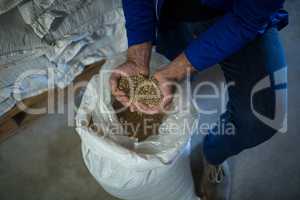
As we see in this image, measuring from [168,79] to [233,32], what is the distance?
0.63 ft

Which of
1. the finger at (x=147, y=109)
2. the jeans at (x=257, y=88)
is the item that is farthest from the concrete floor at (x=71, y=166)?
the finger at (x=147, y=109)

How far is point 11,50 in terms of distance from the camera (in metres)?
0.89

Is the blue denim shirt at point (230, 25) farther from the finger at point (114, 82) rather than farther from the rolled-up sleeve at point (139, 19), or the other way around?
the finger at point (114, 82)

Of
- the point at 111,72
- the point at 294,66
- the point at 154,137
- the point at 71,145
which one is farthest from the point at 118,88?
the point at 294,66

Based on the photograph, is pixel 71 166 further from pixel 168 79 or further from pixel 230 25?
pixel 230 25

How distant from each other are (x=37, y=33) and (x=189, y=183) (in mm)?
637

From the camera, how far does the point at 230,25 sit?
0.68m

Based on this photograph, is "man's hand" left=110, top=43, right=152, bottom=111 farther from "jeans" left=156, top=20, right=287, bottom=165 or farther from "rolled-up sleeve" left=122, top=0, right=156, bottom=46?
"jeans" left=156, top=20, right=287, bottom=165

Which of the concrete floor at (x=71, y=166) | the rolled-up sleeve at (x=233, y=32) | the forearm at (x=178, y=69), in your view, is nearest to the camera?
the rolled-up sleeve at (x=233, y=32)

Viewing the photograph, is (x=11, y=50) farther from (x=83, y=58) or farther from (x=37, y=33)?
(x=83, y=58)

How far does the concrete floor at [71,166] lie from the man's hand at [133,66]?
1.35 ft

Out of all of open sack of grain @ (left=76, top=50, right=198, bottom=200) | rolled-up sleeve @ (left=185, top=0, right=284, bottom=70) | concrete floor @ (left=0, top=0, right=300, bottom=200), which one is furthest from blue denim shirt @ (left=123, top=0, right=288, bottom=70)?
concrete floor @ (left=0, top=0, right=300, bottom=200)

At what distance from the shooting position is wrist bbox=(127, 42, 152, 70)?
2.62 feet

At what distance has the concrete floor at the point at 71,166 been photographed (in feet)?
3.30
